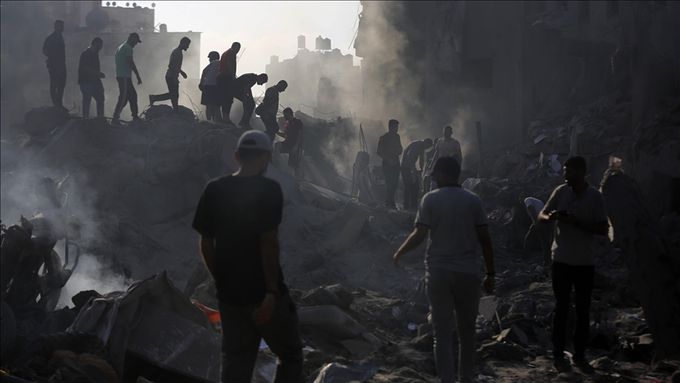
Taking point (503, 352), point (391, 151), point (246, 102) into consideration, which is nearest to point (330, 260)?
point (391, 151)

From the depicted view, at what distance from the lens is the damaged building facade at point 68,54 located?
38594 millimetres

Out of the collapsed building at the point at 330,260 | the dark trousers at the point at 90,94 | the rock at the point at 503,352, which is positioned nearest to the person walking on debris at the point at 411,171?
the collapsed building at the point at 330,260

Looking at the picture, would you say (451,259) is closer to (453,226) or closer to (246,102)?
(453,226)

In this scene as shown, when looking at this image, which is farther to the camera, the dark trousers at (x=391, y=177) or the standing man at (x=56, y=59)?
the dark trousers at (x=391, y=177)

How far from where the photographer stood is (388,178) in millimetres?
12945

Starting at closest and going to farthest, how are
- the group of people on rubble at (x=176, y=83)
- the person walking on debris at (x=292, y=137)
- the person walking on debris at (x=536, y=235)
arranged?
the person walking on debris at (x=536, y=235)
the group of people on rubble at (x=176, y=83)
the person walking on debris at (x=292, y=137)

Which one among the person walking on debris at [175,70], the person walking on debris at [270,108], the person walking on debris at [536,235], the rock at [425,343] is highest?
the person walking on debris at [175,70]

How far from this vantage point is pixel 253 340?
3520 millimetres

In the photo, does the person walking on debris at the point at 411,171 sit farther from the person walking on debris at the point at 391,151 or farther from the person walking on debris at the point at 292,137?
the person walking on debris at the point at 292,137

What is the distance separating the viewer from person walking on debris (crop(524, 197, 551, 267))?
8.54 m

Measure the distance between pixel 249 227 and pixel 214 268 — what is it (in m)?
0.32

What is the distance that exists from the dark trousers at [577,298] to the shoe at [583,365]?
4cm

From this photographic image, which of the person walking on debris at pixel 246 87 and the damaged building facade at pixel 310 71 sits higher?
the damaged building facade at pixel 310 71

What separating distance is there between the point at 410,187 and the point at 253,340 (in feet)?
33.0
